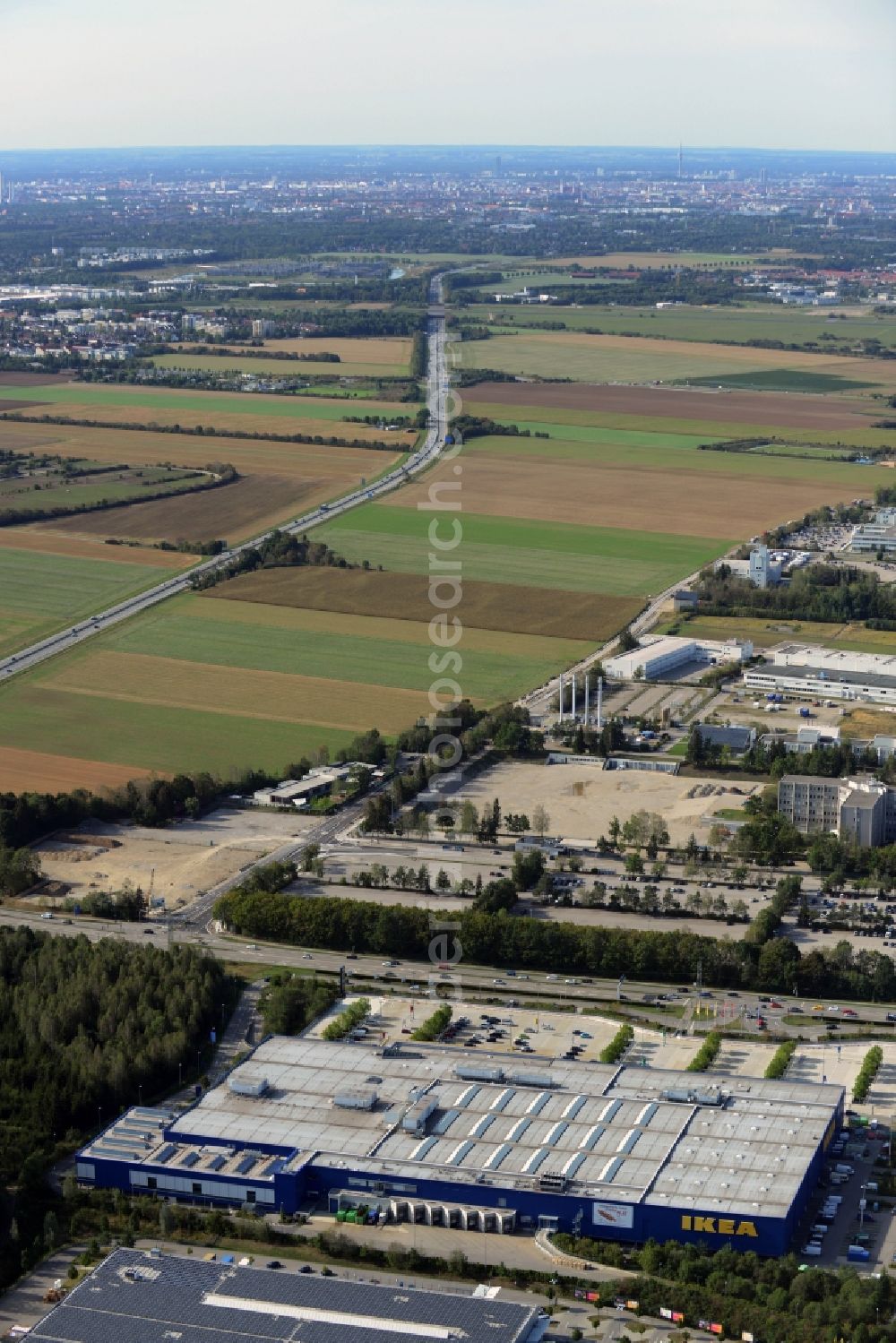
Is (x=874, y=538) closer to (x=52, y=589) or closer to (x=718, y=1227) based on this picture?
(x=52, y=589)

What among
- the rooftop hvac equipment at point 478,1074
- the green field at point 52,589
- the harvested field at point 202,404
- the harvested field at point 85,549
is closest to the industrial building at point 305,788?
the green field at point 52,589

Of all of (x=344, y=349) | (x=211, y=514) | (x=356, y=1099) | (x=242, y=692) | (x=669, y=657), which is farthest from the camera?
(x=344, y=349)

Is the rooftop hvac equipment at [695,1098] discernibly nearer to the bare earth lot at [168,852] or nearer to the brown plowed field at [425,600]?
the bare earth lot at [168,852]

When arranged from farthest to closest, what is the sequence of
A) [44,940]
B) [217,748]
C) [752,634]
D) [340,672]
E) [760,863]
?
1. [752,634]
2. [340,672]
3. [217,748]
4. [760,863]
5. [44,940]

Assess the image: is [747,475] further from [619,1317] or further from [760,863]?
[619,1317]

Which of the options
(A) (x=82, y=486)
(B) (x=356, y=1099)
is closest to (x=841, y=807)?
(B) (x=356, y=1099)

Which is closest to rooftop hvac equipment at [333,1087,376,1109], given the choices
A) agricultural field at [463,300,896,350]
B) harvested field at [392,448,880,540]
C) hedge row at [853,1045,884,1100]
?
hedge row at [853,1045,884,1100]

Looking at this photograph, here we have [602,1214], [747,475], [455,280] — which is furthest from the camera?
[455,280]

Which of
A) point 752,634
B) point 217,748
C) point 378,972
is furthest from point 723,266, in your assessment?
point 378,972
